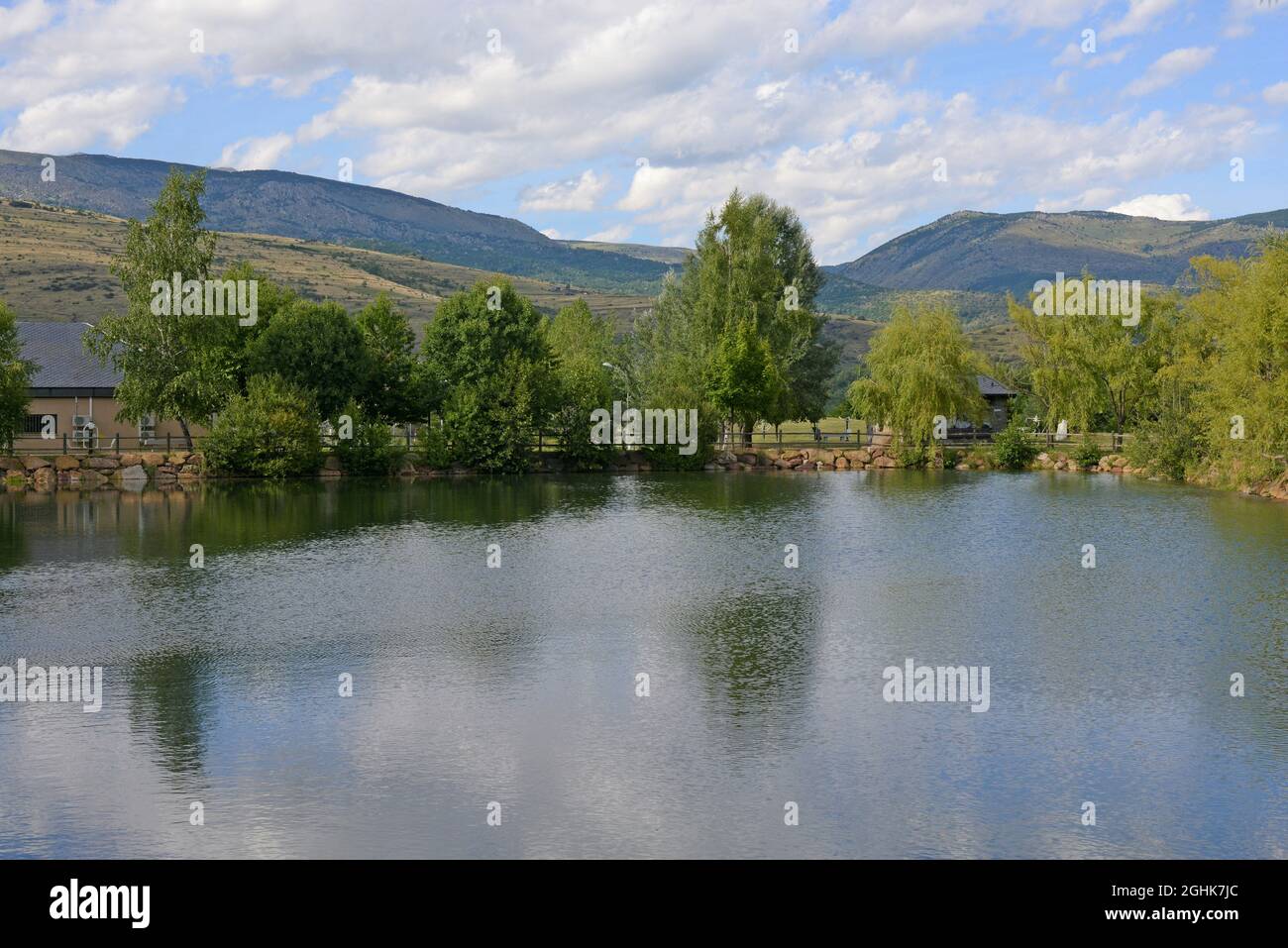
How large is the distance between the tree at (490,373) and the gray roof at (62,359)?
16.3 metres

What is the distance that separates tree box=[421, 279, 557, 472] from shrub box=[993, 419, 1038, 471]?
79.9 feet

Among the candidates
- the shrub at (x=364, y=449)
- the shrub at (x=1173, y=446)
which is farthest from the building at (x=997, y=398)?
the shrub at (x=364, y=449)

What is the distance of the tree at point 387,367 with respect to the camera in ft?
208

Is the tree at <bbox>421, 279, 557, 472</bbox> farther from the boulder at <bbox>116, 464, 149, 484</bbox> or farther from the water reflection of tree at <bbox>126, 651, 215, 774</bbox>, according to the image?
the water reflection of tree at <bbox>126, 651, 215, 774</bbox>

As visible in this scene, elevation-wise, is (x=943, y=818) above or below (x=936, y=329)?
below

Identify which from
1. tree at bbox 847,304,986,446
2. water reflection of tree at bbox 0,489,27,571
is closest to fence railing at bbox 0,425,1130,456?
tree at bbox 847,304,986,446

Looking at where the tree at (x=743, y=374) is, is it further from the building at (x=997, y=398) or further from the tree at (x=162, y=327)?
the building at (x=997, y=398)

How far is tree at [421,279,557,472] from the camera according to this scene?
61.2 m

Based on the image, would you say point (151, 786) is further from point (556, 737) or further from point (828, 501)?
point (828, 501)

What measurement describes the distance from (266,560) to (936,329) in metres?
45.2

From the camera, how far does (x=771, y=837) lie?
13.3 m

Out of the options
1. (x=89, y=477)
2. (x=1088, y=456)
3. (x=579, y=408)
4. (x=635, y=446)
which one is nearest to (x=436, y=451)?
(x=579, y=408)
